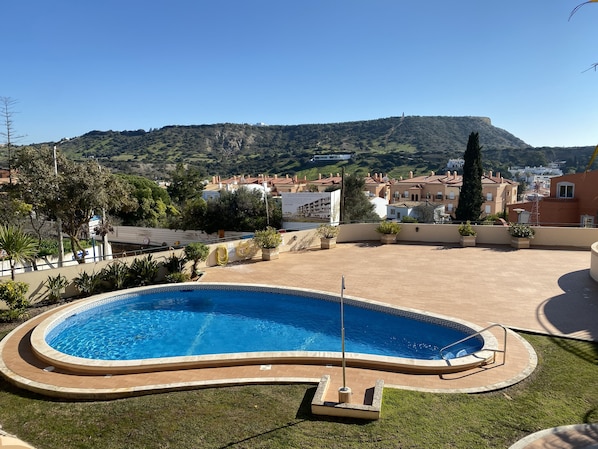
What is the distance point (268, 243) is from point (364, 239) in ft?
22.1

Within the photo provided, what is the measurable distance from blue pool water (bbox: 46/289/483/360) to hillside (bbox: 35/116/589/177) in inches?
3364

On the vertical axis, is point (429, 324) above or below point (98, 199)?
below

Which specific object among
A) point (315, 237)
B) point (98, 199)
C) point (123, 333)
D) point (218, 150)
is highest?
point (218, 150)

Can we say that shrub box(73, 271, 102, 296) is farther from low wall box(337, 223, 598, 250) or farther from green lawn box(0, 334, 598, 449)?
low wall box(337, 223, 598, 250)

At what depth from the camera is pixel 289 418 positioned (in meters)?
7.01

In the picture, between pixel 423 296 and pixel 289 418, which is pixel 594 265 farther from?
pixel 289 418

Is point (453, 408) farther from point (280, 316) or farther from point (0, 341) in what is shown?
point (0, 341)

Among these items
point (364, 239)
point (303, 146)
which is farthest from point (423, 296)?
point (303, 146)

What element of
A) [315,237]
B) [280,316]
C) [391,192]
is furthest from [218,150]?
[280,316]

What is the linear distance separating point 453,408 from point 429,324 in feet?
15.3

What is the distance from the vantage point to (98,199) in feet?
55.0

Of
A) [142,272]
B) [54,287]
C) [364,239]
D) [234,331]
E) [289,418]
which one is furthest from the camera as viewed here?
[364,239]

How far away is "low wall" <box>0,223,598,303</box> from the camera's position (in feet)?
48.8

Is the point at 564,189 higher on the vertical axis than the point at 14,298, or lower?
higher
